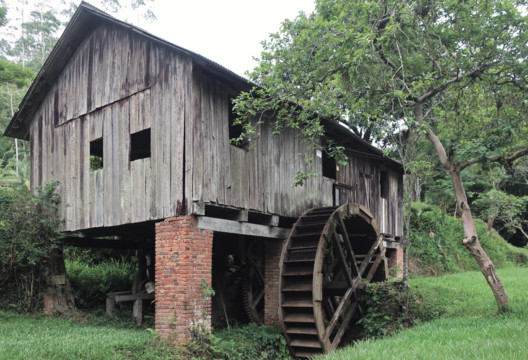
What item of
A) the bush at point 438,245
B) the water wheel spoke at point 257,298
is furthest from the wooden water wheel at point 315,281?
the bush at point 438,245

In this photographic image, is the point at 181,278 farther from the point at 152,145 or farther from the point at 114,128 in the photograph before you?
the point at 114,128

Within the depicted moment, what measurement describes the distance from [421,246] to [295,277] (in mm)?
12517

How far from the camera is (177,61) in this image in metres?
9.49

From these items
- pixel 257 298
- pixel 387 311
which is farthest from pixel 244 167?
pixel 387 311

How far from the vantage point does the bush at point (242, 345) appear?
8.69 metres

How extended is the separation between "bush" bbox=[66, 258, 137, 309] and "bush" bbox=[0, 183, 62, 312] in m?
1.46

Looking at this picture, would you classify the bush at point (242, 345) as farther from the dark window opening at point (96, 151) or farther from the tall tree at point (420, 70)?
the dark window opening at point (96, 151)

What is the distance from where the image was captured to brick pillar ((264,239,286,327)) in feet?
37.8

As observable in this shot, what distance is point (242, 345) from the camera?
32.1 feet

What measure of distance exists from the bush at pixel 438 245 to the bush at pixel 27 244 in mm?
14328

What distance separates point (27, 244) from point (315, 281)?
268 inches

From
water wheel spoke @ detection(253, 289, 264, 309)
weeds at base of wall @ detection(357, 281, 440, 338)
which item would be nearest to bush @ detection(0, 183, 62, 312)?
water wheel spoke @ detection(253, 289, 264, 309)

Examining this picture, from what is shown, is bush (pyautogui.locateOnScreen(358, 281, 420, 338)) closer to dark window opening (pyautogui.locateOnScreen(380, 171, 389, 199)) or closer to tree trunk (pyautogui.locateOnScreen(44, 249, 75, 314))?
dark window opening (pyautogui.locateOnScreen(380, 171, 389, 199))

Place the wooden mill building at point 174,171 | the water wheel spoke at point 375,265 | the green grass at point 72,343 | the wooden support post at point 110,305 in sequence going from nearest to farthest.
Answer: the green grass at point 72,343 → the wooden mill building at point 174,171 → the wooden support post at point 110,305 → the water wheel spoke at point 375,265
